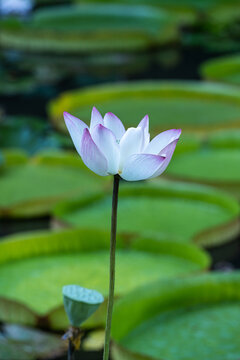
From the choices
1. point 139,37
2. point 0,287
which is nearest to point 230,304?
point 0,287

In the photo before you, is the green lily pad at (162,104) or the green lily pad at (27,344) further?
the green lily pad at (162,104)

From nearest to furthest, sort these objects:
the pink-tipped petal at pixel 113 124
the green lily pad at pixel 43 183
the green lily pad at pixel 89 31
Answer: the pink-tipped petal at pixel 113 124 → the green lily pad at pixel 43 183 → the green lily pad at pixel 89 31

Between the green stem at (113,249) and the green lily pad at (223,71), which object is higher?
the green lily pad at (223,71)

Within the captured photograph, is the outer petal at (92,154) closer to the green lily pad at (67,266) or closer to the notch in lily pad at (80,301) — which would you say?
the notch in lily pad at (80,301)

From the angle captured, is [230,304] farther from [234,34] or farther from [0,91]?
[234,34]

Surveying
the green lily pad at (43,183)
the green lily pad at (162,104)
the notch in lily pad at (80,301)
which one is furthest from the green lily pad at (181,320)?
the green lily pad at (162,104)

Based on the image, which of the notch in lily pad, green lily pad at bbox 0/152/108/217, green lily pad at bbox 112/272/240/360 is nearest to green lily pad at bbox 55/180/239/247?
green lily pad at bbox 0/152/108/217
